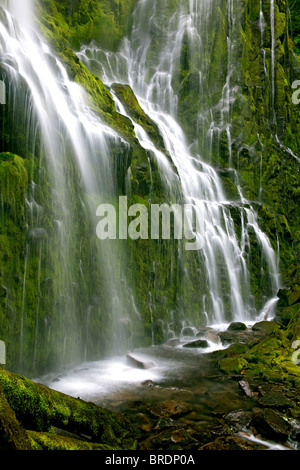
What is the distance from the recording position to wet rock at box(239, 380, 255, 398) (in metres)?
7.10

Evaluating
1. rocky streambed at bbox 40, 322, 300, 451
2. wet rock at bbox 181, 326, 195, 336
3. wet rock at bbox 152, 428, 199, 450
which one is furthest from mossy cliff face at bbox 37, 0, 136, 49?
wet rock at bbox 152, 428, 199, 450

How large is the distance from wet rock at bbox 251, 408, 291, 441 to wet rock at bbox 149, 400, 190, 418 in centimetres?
118

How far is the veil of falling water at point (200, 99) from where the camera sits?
16625 millimetres

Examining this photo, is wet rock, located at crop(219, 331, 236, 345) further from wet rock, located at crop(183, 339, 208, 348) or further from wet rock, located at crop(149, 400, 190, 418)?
wet rock, located at crop(149, 400, 190, 418)

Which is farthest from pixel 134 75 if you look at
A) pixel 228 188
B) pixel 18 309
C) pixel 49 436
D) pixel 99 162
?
pixel 49 436

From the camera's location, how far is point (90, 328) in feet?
30.7

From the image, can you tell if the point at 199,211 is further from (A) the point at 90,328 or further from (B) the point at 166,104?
(B) the point at 166,104

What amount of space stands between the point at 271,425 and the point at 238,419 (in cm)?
→ 58

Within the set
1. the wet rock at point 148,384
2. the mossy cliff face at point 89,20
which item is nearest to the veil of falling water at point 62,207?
the wet rock at point 148,384

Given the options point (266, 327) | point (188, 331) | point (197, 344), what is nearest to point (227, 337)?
point (197, 344)

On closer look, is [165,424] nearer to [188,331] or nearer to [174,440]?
[174,440]

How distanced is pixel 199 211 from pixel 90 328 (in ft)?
26.0

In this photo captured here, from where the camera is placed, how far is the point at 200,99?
74.9ft

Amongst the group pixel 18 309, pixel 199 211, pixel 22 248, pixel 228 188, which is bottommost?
pixel 18 309
